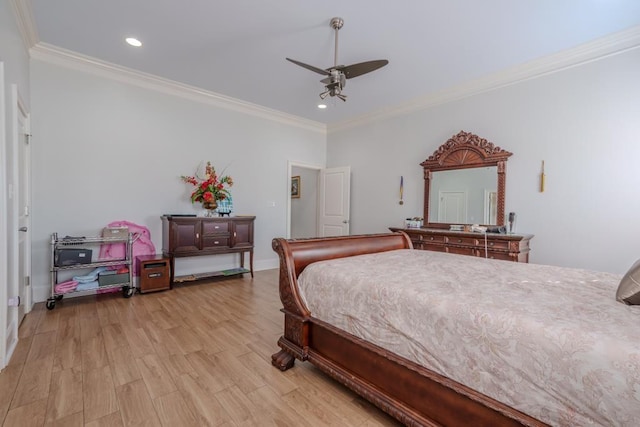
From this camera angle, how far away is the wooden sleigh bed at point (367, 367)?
3.99ft

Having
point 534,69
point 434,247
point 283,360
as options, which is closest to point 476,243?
point 434,247

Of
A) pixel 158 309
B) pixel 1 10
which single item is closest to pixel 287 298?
pixel 158 309

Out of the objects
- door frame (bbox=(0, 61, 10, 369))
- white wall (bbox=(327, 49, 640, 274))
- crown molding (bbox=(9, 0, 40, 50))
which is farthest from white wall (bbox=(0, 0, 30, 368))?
white wall (bbox=(327, 49, 640, 274))

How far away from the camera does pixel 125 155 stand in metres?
3.96

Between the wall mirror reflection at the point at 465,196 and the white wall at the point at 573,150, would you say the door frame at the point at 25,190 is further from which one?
the white wall at the point at 573,150

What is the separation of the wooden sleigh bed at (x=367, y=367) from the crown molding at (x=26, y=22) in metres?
3.17

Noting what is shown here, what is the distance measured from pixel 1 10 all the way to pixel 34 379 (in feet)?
8.73

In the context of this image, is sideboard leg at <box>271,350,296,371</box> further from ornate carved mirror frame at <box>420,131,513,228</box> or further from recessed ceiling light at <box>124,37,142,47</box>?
recessed ceiling light at <box>124,37,142,47</box>

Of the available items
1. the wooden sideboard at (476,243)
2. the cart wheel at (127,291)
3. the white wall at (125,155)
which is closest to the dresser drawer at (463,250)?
the wooden sideboard at (476,243)

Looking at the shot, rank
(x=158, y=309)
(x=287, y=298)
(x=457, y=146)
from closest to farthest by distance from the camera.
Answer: (x=287, y=298) < (x=158, y=309) < (x=457, y=146)

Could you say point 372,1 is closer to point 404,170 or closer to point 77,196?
point 404,170

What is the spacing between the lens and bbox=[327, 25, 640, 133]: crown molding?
2964mm

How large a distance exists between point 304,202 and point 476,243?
4.44 m

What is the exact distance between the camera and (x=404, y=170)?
16.1 feet
